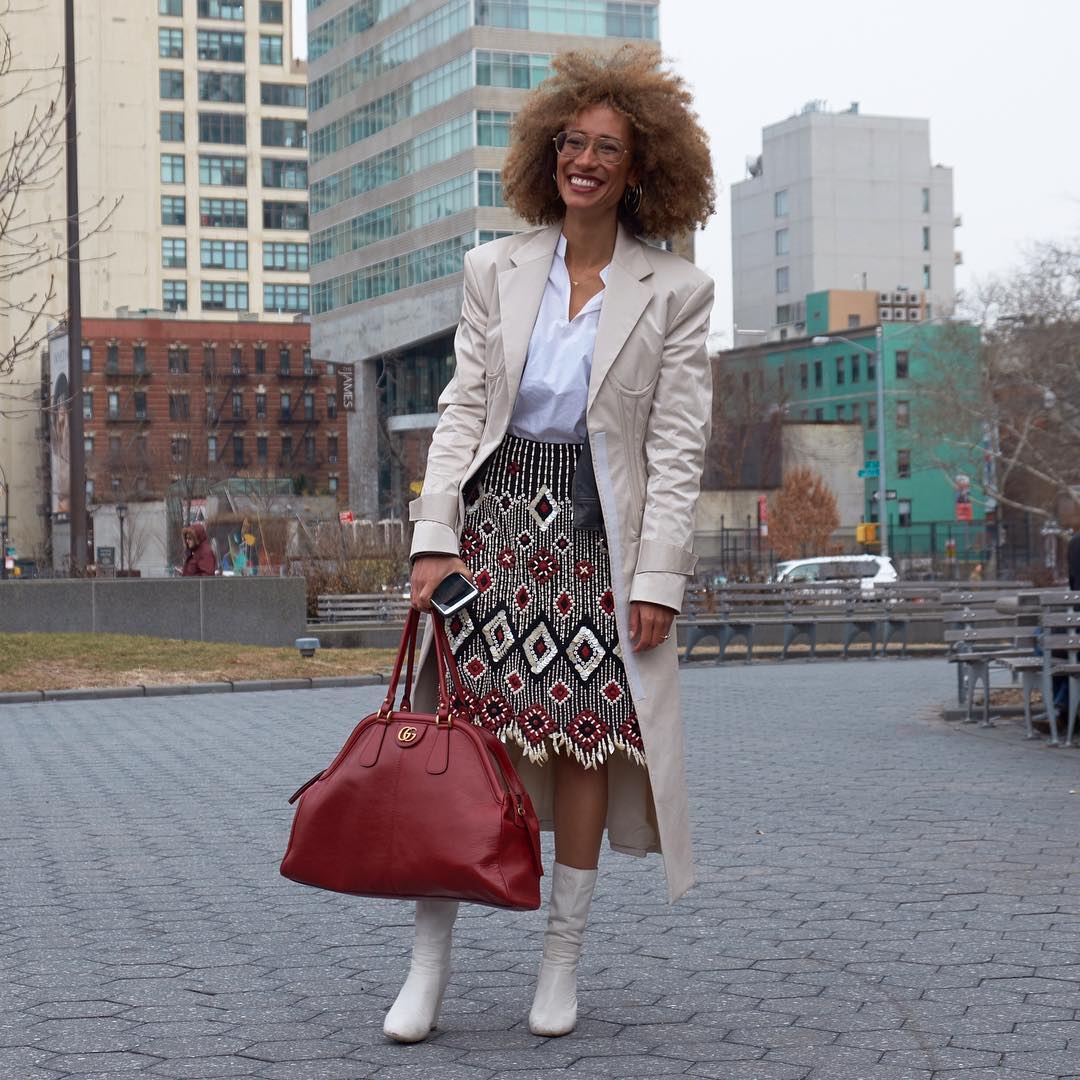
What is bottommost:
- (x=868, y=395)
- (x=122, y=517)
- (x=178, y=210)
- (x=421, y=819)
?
(x=421, y=819)

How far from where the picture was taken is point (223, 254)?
430 feet

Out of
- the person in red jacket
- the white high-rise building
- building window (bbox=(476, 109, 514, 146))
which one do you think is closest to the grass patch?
the person in red jacket

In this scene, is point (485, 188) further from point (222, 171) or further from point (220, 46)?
point (220, 46)

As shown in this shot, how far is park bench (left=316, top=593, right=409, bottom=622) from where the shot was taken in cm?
2892

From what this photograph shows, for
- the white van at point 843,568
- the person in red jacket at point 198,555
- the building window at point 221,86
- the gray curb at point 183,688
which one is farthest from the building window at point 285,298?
the gray curb at point 183,688

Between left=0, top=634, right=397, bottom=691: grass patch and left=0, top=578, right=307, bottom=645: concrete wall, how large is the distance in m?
1.92

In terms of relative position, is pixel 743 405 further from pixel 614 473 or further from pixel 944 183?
pixel 614 473

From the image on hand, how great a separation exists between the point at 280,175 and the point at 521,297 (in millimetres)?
130457

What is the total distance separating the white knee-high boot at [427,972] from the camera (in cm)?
450

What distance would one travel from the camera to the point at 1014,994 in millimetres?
5008

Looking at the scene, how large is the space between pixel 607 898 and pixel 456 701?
216 cm

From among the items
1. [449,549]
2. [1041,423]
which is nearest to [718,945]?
[449,549]

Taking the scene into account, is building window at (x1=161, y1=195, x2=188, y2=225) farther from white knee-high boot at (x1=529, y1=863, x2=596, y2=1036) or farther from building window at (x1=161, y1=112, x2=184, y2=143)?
white knee-high boot at (x1=529, y1=863, x2=596, y2=1036)

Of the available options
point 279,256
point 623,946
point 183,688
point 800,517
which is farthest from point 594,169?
point 279,256
